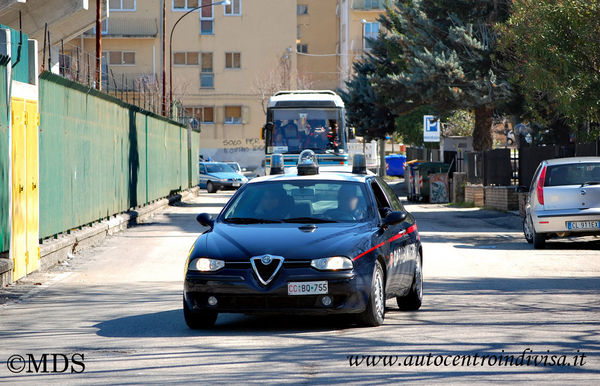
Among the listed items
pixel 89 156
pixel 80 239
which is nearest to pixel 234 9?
pixel 89 156

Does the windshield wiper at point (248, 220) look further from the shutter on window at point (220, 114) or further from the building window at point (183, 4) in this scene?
the shutter on window at point (220, 114)

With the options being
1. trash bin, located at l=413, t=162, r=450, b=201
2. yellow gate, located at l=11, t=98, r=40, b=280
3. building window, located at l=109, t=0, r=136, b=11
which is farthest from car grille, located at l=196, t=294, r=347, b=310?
building window, located at l=109, t=0, r=136, b=11

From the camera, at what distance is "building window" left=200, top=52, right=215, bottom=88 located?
86000mm

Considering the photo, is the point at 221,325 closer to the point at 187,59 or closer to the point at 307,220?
the point at 307,220

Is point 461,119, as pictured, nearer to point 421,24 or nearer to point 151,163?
point 421,24

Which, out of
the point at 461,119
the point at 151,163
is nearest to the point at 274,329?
the point at 151,163

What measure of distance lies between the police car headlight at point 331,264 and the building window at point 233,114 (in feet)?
256

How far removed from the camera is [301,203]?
35.9ft

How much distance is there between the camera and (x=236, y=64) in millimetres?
86438

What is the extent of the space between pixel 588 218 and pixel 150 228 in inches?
450

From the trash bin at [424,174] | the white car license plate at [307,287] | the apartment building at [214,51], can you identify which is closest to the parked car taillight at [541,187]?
the white car license plate at [307,287]

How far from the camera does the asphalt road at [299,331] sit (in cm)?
779

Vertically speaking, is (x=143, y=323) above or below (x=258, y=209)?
below

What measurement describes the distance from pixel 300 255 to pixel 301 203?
4.28 ft
